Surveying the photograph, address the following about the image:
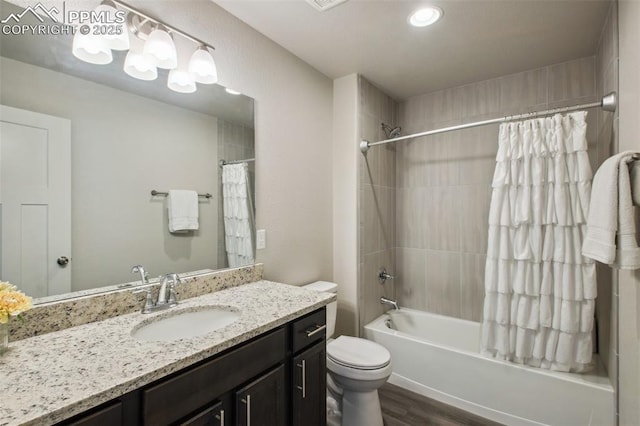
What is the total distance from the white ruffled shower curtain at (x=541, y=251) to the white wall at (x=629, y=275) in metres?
0.24

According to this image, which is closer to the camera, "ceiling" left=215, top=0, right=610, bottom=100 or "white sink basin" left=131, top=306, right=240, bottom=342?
"white sink basin" left=131, top=306, right=240, bottom=342


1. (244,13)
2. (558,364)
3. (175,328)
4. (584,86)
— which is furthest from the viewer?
(584,86)

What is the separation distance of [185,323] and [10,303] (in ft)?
1.90

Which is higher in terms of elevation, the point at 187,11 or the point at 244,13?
the point at 244,13

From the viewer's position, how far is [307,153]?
2191 millimetres

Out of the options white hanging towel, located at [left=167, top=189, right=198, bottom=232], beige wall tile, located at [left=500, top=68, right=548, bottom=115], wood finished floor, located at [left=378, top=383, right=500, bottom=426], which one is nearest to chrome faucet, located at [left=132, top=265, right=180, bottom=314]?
white hanging towel, located at [left=167, top=189, right=198, bottom=232]

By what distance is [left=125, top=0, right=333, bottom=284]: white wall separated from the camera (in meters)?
1.61

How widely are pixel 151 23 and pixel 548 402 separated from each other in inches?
118

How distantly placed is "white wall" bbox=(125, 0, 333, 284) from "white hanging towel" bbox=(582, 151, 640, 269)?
5.33 ft

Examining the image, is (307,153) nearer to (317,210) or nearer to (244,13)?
(317,210)

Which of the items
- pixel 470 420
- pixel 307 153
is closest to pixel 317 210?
pixel 307 153

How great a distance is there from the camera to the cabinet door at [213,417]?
2.79ft

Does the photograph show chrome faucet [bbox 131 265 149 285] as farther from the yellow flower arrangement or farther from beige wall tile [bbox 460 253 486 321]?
beige wall tile [bbox 460 253 486 321]

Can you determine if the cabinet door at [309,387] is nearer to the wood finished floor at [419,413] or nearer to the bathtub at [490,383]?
the wood finished floor at [419,413]
